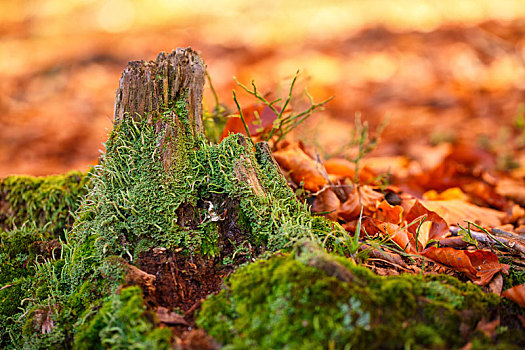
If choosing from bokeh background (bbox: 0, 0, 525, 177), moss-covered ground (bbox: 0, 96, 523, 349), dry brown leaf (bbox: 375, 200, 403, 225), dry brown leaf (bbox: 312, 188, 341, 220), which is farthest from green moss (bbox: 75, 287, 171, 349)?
bokeh background (bbox: 0, 0, 525, 177)

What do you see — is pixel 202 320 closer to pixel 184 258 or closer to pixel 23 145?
pixel 184 258

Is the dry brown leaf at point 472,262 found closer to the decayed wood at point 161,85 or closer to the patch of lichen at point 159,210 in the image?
the patch of lichen at point 159,210

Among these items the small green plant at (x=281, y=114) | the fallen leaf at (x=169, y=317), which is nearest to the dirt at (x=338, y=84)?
the small green plant at (x=281, y=114)

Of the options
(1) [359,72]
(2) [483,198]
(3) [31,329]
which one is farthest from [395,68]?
(3) [31,329]

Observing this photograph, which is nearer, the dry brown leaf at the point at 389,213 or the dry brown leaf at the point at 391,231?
the dry brown leaf at the point at 391,231

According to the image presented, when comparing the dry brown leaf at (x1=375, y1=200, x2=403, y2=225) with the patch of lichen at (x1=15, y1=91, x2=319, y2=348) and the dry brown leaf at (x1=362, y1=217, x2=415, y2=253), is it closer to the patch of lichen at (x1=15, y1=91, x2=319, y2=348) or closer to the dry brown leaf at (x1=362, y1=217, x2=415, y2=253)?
the dry brown leaf at (x1=362, y1=217, x2=415, y2=253)
